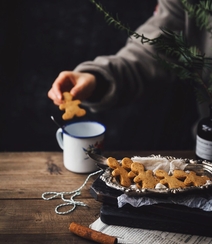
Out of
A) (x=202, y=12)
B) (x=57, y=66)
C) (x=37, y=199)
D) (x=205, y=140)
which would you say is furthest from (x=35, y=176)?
(x=57, y=66)

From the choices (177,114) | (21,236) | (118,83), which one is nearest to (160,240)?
(21,236)

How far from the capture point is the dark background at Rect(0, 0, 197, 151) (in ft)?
5.71

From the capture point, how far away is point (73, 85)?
1204 millimetres

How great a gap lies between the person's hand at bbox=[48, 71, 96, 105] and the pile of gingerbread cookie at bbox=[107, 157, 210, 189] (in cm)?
32

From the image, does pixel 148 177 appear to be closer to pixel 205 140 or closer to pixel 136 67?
pixel 205 140

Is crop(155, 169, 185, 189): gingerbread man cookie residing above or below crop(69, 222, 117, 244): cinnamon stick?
above

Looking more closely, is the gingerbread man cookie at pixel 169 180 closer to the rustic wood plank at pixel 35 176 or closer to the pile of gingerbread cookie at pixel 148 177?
the pile of gingerbread cookie at pixel 148 177

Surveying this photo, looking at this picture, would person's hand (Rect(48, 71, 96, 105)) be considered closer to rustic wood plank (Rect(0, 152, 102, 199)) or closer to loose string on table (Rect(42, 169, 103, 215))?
rustic wood plank (Rect(0, 152, 102, 199))

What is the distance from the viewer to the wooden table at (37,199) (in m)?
0.77

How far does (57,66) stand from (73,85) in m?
0.61

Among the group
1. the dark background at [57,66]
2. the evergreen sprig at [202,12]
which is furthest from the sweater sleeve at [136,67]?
the evergreen sprig at [202,12]

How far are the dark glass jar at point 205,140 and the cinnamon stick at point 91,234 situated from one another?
0.35m

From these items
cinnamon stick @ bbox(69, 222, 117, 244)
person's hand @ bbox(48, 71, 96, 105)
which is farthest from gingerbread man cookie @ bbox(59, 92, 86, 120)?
cinnamon stick @ bbox(69, 222, 117, 244)

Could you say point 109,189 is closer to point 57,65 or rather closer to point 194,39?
point 194,39
